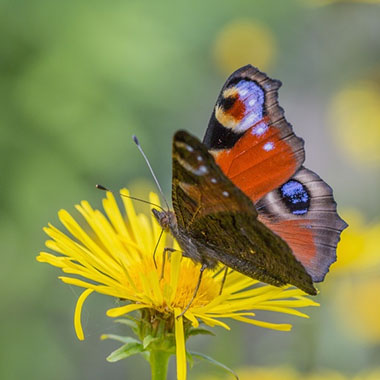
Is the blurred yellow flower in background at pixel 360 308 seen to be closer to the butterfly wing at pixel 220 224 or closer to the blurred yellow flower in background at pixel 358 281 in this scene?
the blurred yellow flower in background at pixel 358 281

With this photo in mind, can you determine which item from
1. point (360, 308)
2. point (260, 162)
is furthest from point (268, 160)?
point (360, 308)

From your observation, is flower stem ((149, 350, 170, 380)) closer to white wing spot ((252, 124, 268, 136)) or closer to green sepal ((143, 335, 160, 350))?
green sepal ((143, 335, 160, 350))

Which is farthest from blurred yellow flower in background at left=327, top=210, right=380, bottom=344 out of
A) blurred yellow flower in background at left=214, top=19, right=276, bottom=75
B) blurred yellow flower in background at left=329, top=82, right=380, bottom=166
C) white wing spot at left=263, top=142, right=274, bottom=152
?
blurred yellow flower in background at left=214, top=19, right=276, bottom=75

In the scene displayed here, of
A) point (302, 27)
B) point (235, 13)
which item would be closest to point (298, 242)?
point (235, 13)

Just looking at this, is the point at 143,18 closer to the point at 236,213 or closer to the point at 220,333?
the point at 220,333

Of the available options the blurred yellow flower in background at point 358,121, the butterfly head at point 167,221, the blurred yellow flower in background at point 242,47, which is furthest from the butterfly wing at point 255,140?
the blurred yellow flower in background at point 242,47
